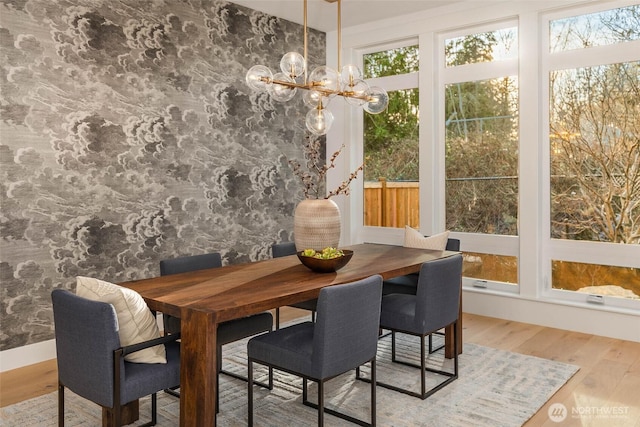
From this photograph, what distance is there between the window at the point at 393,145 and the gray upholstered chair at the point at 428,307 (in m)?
Answer: 2.16

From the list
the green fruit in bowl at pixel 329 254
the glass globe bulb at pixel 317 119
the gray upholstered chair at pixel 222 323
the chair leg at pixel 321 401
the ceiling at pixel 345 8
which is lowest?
the chair leg at pixel 321 401

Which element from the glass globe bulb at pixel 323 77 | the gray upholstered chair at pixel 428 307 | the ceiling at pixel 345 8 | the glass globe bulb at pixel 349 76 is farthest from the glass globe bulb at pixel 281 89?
the ceiling at pixel 345 8

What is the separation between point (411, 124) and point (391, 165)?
489 mm

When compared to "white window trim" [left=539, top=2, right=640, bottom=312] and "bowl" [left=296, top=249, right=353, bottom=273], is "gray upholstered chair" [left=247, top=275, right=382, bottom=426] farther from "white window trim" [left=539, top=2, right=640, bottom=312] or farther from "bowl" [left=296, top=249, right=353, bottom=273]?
"white window trim" [left=539, top=2, right=640, bottom=312]

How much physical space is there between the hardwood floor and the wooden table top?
1078 millimetres

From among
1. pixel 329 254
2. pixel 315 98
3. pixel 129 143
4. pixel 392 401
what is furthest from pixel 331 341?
pixel 129 143

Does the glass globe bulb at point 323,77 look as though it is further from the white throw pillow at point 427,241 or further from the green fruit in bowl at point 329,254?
the white throw pillow at point 427,241

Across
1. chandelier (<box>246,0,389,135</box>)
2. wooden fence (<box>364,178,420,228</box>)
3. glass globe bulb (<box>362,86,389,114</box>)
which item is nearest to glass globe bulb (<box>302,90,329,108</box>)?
chandelier (<box>246,0,389,135</box>)

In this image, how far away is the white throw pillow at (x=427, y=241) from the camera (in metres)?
4.06

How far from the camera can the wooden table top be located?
7.14ft

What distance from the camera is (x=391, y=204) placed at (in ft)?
18.2

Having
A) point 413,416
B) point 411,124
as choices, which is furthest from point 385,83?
point 413,416

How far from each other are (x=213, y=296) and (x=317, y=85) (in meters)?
1.53

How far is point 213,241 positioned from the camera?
4703 millimetres
